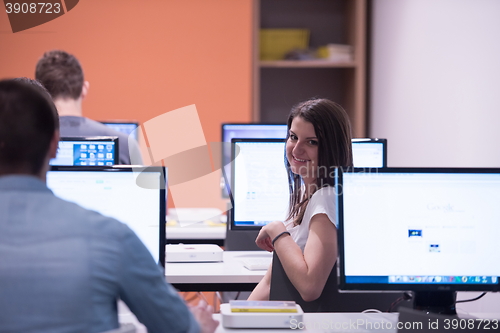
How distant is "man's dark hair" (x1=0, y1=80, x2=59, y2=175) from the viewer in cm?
89

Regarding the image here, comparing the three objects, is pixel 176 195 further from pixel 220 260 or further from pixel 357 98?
pixel 220 260

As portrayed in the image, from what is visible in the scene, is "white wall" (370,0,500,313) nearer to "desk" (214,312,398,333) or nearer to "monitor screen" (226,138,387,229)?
"monitor screen" (226,138,387,229)

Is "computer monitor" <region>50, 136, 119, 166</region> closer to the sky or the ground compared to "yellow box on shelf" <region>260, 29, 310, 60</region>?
closer to the ground

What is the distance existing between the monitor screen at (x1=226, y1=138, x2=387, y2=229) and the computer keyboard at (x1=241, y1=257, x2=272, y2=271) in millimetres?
146

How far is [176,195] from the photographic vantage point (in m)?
4.29

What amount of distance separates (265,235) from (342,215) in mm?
391

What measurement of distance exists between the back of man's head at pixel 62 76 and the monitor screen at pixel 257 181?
1.24 metres

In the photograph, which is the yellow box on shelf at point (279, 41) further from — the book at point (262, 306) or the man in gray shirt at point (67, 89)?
the book at point (262, 306)

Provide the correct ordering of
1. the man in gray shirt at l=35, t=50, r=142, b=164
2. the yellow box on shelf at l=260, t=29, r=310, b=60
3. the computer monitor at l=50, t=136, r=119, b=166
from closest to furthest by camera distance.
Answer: the computer monitor at l=50, t=136, r=119, b=166, the man in gray shirt at l=35, t=50, r=142, b=164, the yellow box on shelf at l=260, t=29, r=310, b=60

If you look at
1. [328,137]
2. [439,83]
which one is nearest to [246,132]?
[439,83]

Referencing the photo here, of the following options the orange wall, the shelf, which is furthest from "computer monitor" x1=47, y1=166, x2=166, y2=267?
the shelf

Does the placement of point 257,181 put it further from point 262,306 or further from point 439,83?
point 439,83

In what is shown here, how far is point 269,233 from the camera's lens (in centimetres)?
160

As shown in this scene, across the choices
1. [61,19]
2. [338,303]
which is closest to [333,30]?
[61,19]
